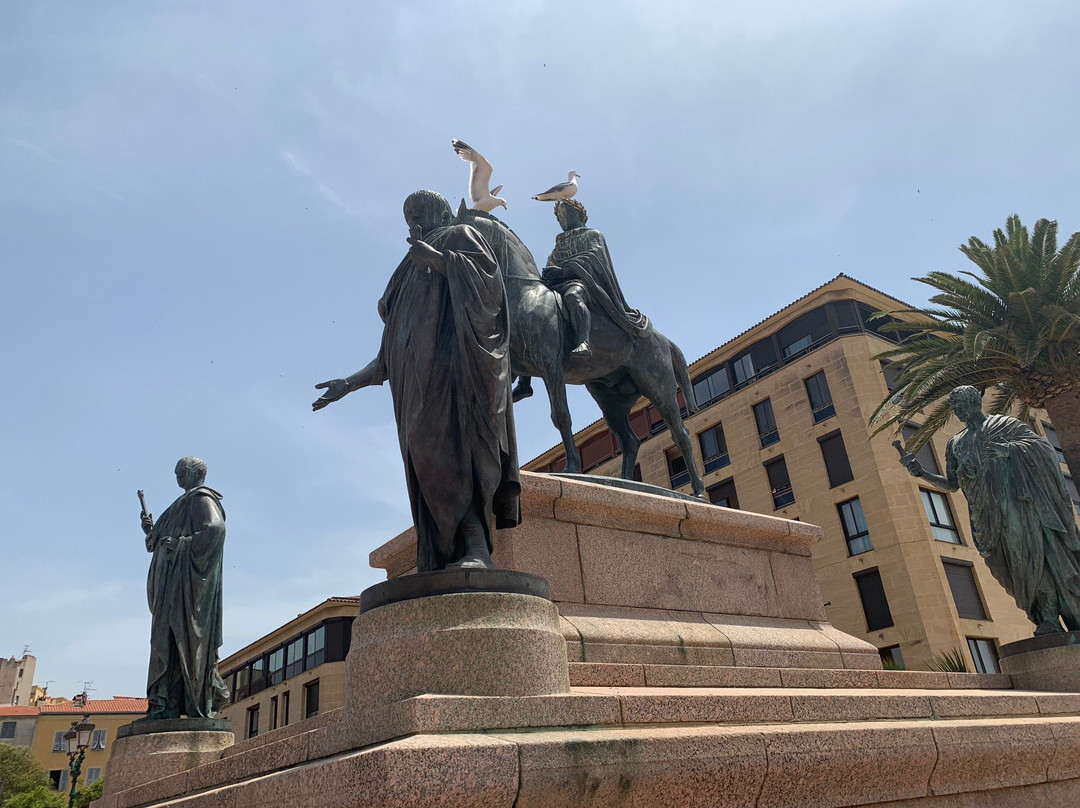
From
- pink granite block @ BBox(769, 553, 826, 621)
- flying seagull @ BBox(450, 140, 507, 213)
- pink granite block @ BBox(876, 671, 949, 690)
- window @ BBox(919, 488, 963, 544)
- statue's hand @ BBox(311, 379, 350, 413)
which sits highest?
window @ BBox(919, 488, 963, 544)

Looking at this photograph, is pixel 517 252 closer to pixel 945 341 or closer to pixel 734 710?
pixel 734 710

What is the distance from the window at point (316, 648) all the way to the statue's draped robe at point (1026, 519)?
37.3 m

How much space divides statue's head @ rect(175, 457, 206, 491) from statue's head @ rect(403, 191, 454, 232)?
4257mm

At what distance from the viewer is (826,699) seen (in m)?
4.45

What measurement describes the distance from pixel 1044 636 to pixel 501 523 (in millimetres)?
4836

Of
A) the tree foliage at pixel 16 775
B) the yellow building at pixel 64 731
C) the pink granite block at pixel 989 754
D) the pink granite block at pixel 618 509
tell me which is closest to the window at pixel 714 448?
the pink granite block at pixel 618 509

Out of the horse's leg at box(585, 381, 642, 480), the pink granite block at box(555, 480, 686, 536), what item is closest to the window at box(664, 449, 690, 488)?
the horse's leg at box(585, 381, 642, 480)

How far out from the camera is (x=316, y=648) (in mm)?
41250

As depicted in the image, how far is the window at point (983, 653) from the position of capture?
25.7 metres

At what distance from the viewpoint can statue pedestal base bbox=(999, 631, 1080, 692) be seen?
6645 millimetres

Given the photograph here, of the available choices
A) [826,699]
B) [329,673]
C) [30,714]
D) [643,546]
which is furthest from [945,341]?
[30,714]

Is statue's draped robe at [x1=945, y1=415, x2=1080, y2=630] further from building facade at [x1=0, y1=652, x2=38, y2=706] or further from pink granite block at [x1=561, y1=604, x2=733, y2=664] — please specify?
building facade at [x1=0, y1=652, x2=38, y2=706]

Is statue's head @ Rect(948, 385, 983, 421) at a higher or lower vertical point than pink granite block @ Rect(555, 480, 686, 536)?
higher

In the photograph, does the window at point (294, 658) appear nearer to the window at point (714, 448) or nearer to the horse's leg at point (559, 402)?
the window at point (714, 448)
